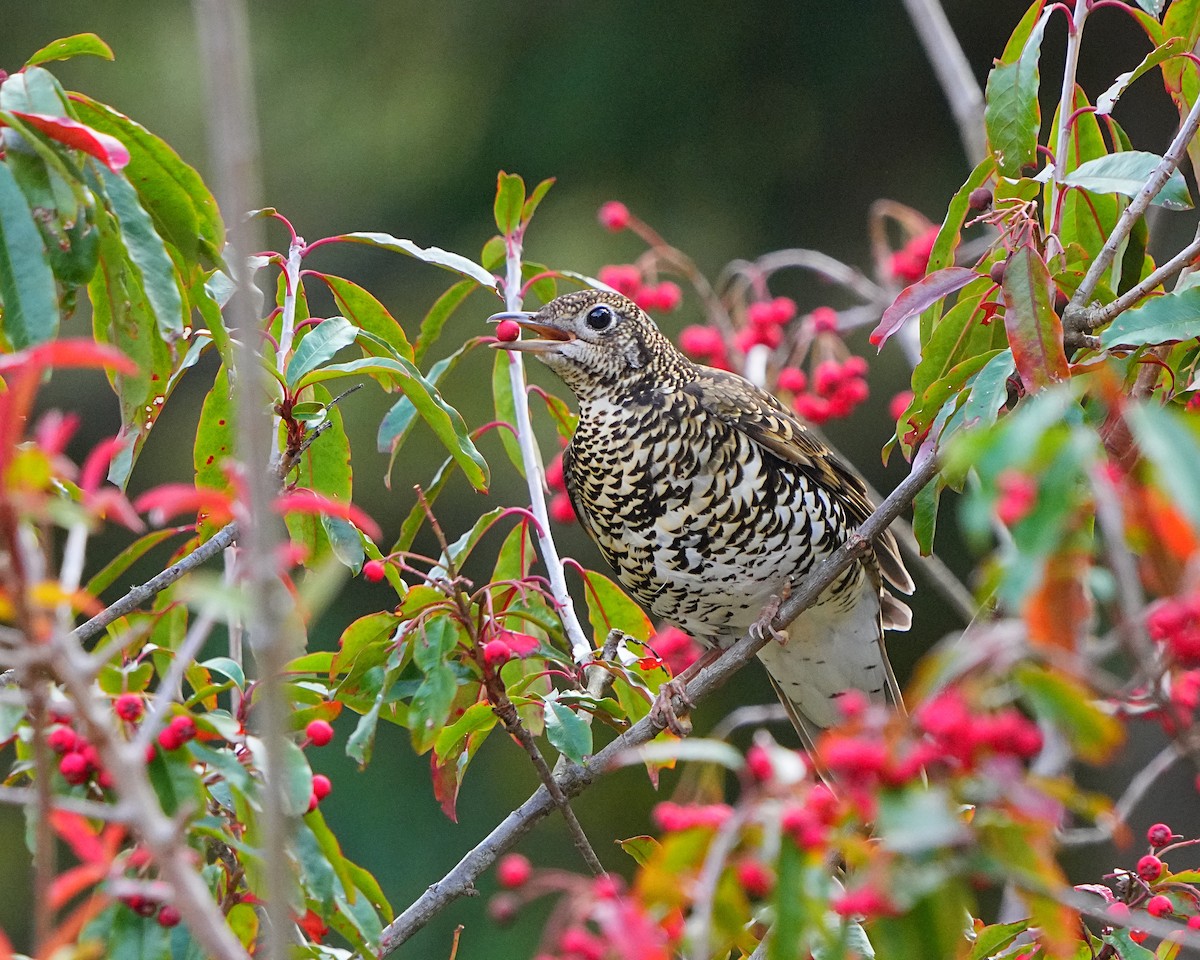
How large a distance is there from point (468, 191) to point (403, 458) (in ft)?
4.65

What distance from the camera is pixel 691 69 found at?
7.87m

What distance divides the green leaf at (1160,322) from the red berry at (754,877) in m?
1.02

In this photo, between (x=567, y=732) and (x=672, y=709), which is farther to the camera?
(x=672, y=709)

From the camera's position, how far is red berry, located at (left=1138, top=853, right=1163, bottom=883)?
197 centimetres

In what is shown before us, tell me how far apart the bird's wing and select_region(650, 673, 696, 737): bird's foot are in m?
0.56

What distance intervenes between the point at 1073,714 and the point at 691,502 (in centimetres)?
209

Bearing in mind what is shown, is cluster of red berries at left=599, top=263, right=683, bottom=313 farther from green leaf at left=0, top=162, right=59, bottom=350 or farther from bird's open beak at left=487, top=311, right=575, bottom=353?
green leaf at left=0, top=162, right=59, bottom=350

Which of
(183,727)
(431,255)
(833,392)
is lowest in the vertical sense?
(833,392)

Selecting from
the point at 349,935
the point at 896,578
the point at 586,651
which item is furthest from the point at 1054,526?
the point at 896,578

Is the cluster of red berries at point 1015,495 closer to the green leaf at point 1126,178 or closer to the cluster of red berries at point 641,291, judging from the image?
the green leaf at point 1126,178

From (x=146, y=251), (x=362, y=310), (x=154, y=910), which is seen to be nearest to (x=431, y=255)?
(x=362, y=310)

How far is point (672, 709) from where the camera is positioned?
282 cm

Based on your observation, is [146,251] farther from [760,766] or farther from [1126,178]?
[1126,178]

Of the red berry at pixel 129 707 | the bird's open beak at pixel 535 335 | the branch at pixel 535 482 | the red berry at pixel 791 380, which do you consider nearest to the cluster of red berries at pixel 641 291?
the red berry at pixel 791 380
